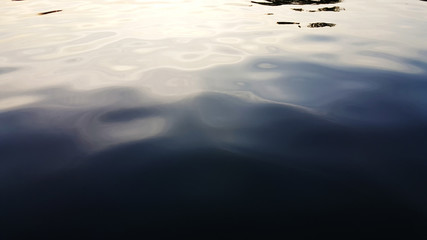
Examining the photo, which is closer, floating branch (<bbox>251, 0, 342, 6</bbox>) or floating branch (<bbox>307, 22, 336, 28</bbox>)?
floating branch (<bbox>307, 22, 336, 28</bbox>)

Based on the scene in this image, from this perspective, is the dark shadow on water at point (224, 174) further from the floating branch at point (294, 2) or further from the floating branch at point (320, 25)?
the floating branch at point (294, 2)

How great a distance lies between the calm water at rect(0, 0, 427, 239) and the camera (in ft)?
4.47

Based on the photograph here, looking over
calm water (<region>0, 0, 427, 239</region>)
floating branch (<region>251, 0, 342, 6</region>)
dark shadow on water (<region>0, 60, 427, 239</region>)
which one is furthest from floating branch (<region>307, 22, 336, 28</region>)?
dark shadow on water (<region>0, 60, 427, 239</region>)

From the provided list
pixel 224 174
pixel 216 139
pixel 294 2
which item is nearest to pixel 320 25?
pixel 294 2

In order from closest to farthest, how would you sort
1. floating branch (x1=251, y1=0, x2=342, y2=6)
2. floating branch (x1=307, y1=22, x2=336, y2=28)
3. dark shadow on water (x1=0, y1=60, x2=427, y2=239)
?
dark shadow on water (x1=0, y1=60, x2=427, y2=239)
floating branch (x1=307, y1=22, x2=336, y2=28)
floating branch (x1=251, y1=0, x2=342, y2=6)

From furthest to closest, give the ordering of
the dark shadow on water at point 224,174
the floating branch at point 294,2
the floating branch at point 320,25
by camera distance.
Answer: the floating branch at point 294,2, the floating branch at point 320,25, the dark shadow on water at point 224,174

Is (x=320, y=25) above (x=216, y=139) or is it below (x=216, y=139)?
above

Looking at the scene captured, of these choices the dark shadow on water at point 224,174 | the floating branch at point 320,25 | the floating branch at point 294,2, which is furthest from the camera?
the floating branch at point 294,2

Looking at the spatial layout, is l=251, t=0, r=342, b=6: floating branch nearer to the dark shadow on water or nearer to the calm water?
the calm water

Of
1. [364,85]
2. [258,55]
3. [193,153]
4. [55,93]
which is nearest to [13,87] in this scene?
[55,93]

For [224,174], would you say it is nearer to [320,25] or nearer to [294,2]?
[320,25]

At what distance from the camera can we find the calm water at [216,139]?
1.36 metres

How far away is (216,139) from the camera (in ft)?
6.56

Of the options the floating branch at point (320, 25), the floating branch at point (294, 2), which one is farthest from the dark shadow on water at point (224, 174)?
the floating branch at point (294, 2)
